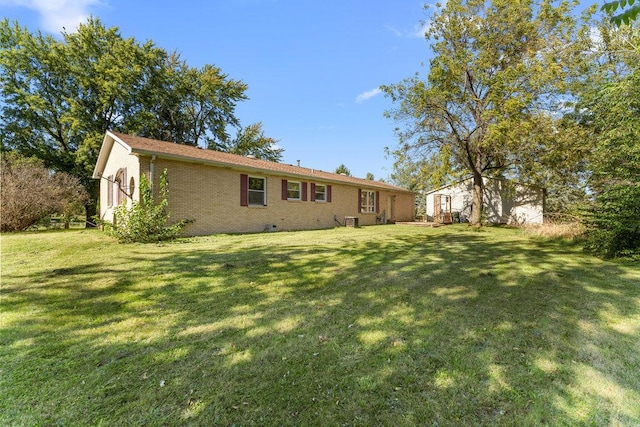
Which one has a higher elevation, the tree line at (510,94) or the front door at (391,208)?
the tree line at (510,94)

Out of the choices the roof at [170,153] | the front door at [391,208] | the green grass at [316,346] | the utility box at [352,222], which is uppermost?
the roof at [170,153]

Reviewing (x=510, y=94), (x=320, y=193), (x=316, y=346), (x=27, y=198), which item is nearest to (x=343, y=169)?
(x=320, y=193)

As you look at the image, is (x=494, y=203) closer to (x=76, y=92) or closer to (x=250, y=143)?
(x=250, y=143)

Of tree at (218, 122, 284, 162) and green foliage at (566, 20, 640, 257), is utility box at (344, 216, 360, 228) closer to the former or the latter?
green foliage at (566, 20, 640, 257)

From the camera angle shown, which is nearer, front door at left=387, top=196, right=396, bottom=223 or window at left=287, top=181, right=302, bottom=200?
window at left=287, top=181, right=302, bottom=200

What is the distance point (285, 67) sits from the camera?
45.0 feet

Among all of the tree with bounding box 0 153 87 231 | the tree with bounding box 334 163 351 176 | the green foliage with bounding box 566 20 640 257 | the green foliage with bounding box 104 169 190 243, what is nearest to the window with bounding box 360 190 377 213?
the green foliage with bounding box 566 20 640 257

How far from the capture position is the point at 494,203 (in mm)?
21797

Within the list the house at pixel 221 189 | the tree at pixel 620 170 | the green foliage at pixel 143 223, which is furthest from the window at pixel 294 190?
the tree at pixel 620 170

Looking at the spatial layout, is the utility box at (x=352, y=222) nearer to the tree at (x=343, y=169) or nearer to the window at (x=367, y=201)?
the window at (x=367, y=201)

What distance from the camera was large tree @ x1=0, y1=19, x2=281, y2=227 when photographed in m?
20.8

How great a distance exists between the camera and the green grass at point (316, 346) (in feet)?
6.18

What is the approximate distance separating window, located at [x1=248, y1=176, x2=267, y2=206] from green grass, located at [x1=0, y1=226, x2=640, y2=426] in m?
7.65

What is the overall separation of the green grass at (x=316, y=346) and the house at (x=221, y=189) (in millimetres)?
5516
